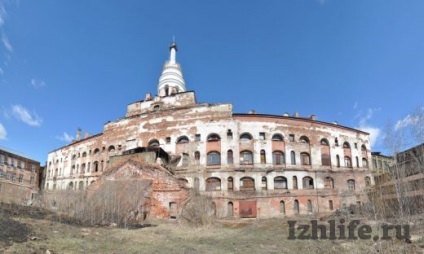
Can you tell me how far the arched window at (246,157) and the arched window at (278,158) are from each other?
2.63 meters

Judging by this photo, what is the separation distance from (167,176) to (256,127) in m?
14.3

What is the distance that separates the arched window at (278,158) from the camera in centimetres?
3447

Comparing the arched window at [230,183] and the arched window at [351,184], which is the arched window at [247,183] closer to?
the arched window at [230,183]

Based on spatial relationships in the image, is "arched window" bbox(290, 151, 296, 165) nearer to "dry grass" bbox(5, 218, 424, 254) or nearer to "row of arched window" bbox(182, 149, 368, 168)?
"row of arched window" bbox(182, 149, 368, 168)

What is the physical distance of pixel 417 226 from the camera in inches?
612

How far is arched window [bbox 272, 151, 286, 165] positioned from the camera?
34.5 meters

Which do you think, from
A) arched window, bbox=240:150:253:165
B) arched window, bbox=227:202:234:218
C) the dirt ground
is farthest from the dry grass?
arched window, bbox=240:150:253:165

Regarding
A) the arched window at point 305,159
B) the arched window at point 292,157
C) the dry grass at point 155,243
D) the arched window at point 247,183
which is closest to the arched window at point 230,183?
the arched window at point 247,183

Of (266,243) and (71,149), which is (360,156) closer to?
(266,243)

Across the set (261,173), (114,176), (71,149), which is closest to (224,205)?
(261,173)

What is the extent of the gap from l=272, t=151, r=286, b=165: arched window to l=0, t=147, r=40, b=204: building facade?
3827 centimetres

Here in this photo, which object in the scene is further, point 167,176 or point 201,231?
point 167,176

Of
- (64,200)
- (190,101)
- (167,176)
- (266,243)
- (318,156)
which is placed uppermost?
(190,101)

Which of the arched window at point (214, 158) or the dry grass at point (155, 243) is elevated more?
the arched window at point (214, 158)
